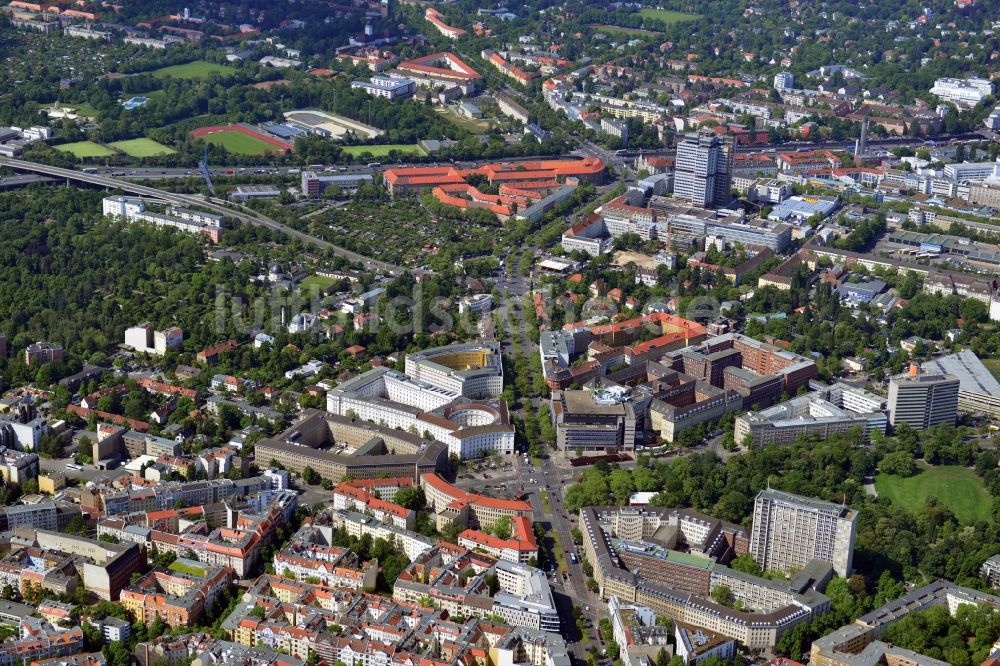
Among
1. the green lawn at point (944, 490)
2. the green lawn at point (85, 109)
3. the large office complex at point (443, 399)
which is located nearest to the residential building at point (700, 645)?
the green lawn at point (944, 490)

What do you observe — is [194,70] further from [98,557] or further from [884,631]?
[884,631]

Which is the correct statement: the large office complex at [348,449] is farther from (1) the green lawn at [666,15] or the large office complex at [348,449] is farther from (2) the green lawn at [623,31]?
(1) the green lawn at [666,15]

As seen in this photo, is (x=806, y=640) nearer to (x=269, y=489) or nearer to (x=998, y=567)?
(x=998, y=567)

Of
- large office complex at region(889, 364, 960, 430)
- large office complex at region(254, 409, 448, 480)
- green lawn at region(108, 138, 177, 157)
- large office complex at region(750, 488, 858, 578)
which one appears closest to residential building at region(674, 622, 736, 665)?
A: large office complex at region(750, 488, 858, 578)

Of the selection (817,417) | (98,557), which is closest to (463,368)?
(817,417)

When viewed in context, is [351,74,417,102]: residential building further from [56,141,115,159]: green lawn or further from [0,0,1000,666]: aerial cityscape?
[56,141,115,159]: green lawn
